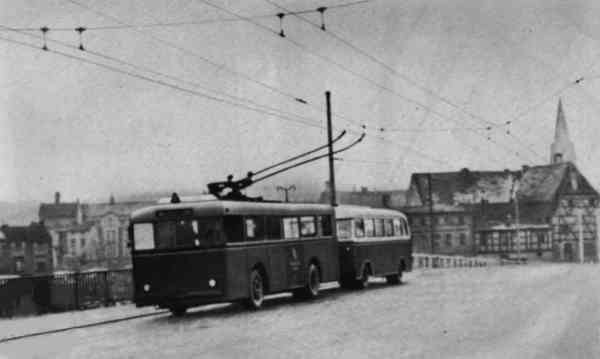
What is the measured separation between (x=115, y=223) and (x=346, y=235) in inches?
3581

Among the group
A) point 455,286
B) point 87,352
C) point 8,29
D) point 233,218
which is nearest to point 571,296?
point 455,286

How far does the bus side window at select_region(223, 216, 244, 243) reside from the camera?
19484mm

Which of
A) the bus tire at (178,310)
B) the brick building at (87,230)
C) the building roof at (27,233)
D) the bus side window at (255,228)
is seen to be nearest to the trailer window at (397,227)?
the bus side window at (255,228)

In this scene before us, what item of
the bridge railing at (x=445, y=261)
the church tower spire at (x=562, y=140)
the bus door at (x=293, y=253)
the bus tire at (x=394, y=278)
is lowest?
the bridge railing at (x=445, y=261)

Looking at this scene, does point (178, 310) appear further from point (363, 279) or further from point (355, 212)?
point (355, 212)

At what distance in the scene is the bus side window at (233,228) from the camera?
63.9ft

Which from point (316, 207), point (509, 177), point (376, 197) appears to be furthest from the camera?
point (376, 197)

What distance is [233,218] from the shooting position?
19.7 meters

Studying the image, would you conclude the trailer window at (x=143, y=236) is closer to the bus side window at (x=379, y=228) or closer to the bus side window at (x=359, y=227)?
the bus side window at (x=359, y=227)

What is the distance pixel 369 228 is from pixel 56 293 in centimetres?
986

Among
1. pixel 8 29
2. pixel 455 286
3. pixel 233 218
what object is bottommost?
pixel 455 286

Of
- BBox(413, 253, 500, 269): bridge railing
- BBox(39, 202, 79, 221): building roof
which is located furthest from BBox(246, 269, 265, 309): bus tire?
BBox(39, 202, 79, 221): building roof

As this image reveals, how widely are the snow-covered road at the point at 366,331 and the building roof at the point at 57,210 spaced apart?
101840mm

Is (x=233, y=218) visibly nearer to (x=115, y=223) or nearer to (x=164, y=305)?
(x=164, y=305)
